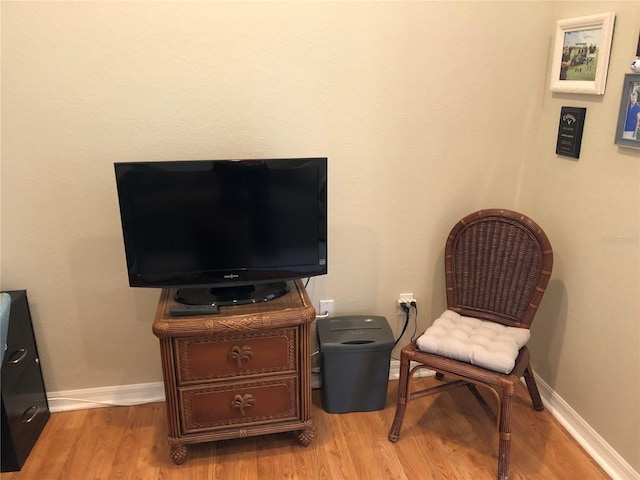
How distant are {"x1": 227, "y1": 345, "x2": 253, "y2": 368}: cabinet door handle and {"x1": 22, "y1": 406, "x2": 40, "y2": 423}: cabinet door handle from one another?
3.19 ft

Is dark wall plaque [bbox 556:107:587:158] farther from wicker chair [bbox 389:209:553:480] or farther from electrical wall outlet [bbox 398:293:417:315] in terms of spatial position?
electrical wall outlet [bbox 398:293:417:315]

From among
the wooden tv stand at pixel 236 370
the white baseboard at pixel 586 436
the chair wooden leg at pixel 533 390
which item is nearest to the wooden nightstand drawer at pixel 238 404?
the wooden tv stand at pixel 236 370

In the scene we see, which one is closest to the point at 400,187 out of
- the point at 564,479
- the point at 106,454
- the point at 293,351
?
the point at 293,351

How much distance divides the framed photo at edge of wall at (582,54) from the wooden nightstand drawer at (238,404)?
5.84ft

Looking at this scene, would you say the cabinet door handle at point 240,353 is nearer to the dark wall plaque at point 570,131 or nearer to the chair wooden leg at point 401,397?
the chair wooden leg at point 401,397

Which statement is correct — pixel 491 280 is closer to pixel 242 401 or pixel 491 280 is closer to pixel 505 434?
pixel 505 434

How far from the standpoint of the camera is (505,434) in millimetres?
2053

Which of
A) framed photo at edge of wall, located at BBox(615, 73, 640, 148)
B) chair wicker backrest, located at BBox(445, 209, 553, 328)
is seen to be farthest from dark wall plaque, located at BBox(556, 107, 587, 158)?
chair wicker backrest, located at BBox(445, 209, 553, 328)

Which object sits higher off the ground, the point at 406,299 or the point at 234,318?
the point at 234,318

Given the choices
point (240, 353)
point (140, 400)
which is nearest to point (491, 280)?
point (240, 353)

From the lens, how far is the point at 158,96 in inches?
86.8

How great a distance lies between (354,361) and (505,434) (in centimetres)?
73

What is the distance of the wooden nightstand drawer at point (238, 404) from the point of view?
2.13m

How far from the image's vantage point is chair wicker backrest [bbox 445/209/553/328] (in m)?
2.34
